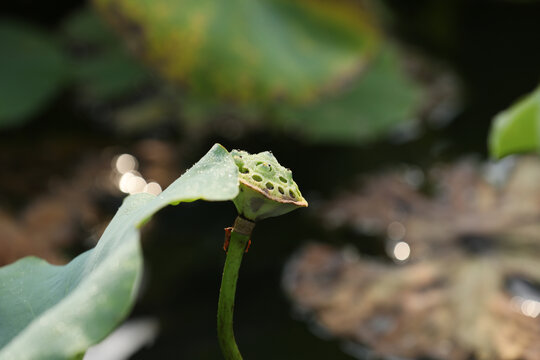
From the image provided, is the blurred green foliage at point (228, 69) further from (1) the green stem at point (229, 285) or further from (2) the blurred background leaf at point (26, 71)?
(1) the green stem at point (229, 285)

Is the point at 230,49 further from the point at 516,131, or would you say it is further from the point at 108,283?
the point at 108,283

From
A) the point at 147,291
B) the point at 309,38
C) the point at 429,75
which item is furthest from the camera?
the point at 429,75

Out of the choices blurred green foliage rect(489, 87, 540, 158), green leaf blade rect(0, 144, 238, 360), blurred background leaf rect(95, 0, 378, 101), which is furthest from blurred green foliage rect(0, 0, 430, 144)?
green leaf blade rect(0, 144, 238, 360)

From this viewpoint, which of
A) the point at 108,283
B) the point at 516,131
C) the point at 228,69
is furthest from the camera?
the point at 228,69

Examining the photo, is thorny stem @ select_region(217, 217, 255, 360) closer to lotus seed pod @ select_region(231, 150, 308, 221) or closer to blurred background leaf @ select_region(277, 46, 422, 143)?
lotus seed pod @ select_region(231, 150, 308, 221)

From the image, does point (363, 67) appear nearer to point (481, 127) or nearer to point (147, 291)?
point (481, 127)

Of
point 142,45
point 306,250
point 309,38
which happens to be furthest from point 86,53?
point 306,250

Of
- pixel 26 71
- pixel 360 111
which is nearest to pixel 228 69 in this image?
pixel 360 111

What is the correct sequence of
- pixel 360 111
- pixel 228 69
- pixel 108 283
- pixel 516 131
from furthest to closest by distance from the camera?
pixel 360 111, pixel 228 69, pixel 516 131, pixel 108 283
